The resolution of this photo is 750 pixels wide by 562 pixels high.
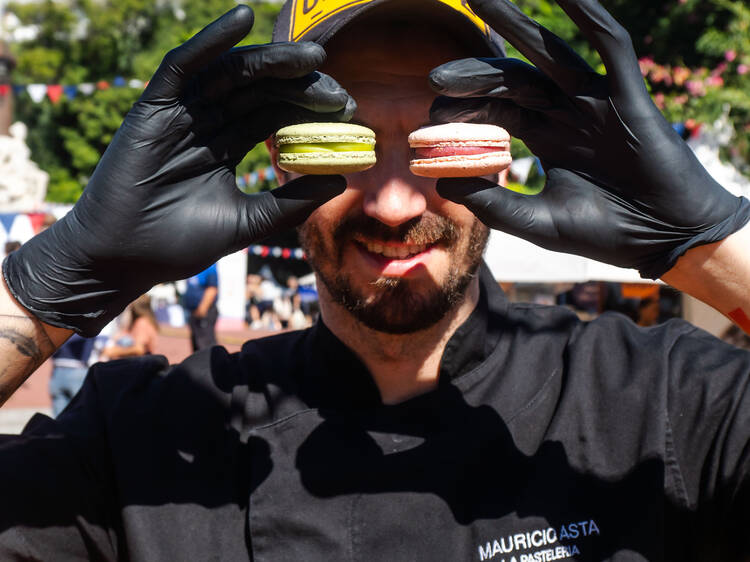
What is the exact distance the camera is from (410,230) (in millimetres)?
1800

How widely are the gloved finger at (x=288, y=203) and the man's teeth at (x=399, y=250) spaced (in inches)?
7.8

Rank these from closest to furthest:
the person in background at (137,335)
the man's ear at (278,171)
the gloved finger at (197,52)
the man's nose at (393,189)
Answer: the gloved finger at (197,52), the man's nose at (393,189), the man's ear at (278,171), the person in background at (137,335)

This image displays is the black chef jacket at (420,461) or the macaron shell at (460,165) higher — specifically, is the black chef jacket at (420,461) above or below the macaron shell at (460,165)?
below

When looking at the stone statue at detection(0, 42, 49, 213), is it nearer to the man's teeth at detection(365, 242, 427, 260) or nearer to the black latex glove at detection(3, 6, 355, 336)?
the black latex glove at detection(3, 6, 355, 336)

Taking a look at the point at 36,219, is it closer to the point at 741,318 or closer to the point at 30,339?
the point at 30,339

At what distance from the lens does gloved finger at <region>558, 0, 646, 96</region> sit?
1.54 meters

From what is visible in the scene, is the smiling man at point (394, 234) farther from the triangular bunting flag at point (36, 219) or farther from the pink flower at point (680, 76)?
the triangular bunting flag at point (36, 219)

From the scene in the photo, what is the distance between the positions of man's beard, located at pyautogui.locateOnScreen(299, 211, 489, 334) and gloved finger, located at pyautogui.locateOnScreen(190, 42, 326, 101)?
408 mm

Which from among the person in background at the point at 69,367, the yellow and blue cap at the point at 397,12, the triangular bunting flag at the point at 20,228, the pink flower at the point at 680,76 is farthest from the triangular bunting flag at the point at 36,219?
the yellow and blue cap at the point at 397,12

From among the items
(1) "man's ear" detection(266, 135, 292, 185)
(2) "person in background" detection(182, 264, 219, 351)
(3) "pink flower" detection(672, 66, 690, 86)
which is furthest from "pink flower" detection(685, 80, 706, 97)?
(1) "man's ear" detection(266, 135, 292, 185)

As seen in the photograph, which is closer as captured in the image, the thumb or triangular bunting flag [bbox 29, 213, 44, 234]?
the thumb

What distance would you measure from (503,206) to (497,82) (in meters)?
0.26

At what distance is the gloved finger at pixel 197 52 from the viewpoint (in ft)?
5.03

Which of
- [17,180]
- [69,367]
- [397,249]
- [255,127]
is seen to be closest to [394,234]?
[397,249]
